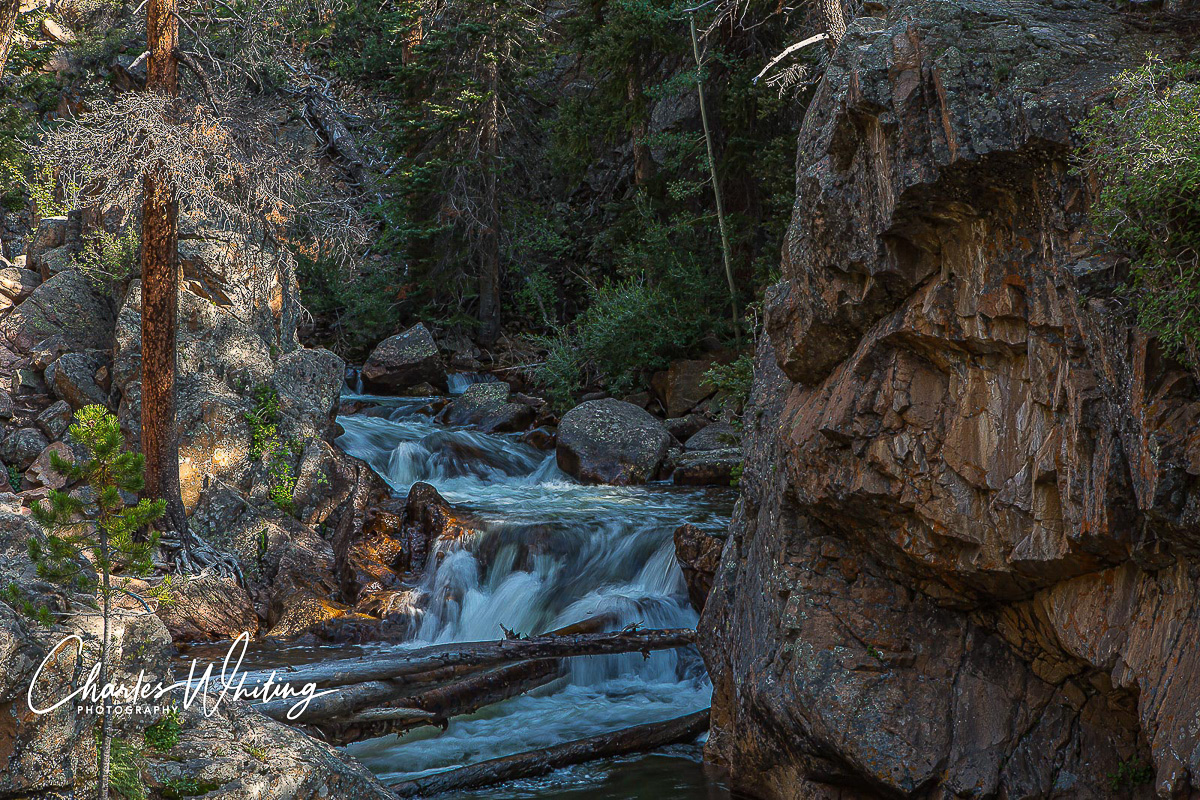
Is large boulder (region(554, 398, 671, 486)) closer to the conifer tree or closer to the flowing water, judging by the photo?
the flowing water

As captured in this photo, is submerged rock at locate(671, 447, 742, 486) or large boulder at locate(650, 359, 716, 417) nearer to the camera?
submerged rock at locate(671, 447, 742, 486)

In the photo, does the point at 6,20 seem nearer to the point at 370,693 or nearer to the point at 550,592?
the point at 370,693

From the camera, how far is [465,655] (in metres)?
7.57

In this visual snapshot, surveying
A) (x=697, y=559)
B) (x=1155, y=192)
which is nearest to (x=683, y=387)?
(x=697, y=559)

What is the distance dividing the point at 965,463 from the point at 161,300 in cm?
830

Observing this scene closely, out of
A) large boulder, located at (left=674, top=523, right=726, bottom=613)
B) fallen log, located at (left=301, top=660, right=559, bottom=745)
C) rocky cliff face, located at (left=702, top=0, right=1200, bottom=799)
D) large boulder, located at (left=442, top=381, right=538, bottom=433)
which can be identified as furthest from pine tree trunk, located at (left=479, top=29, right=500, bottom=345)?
rocky cliff face, located at (left=702, top=0, right=1200, bottom=799)

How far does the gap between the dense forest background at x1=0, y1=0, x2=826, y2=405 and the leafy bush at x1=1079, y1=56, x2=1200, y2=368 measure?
34.7 feet

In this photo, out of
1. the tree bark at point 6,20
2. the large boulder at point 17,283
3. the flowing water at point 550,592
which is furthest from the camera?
the large boulder at point 17,283

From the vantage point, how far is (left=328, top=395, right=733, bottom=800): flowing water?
7566 mm

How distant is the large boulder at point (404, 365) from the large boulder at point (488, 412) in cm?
141

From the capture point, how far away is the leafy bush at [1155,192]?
3961 millimetres

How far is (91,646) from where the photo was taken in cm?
457

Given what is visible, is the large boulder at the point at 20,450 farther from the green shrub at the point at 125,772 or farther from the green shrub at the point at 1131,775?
the green shrub at the point at 1131,775

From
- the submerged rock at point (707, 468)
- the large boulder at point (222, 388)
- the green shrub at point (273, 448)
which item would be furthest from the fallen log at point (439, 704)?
the submerged rock at point (707, 468)
